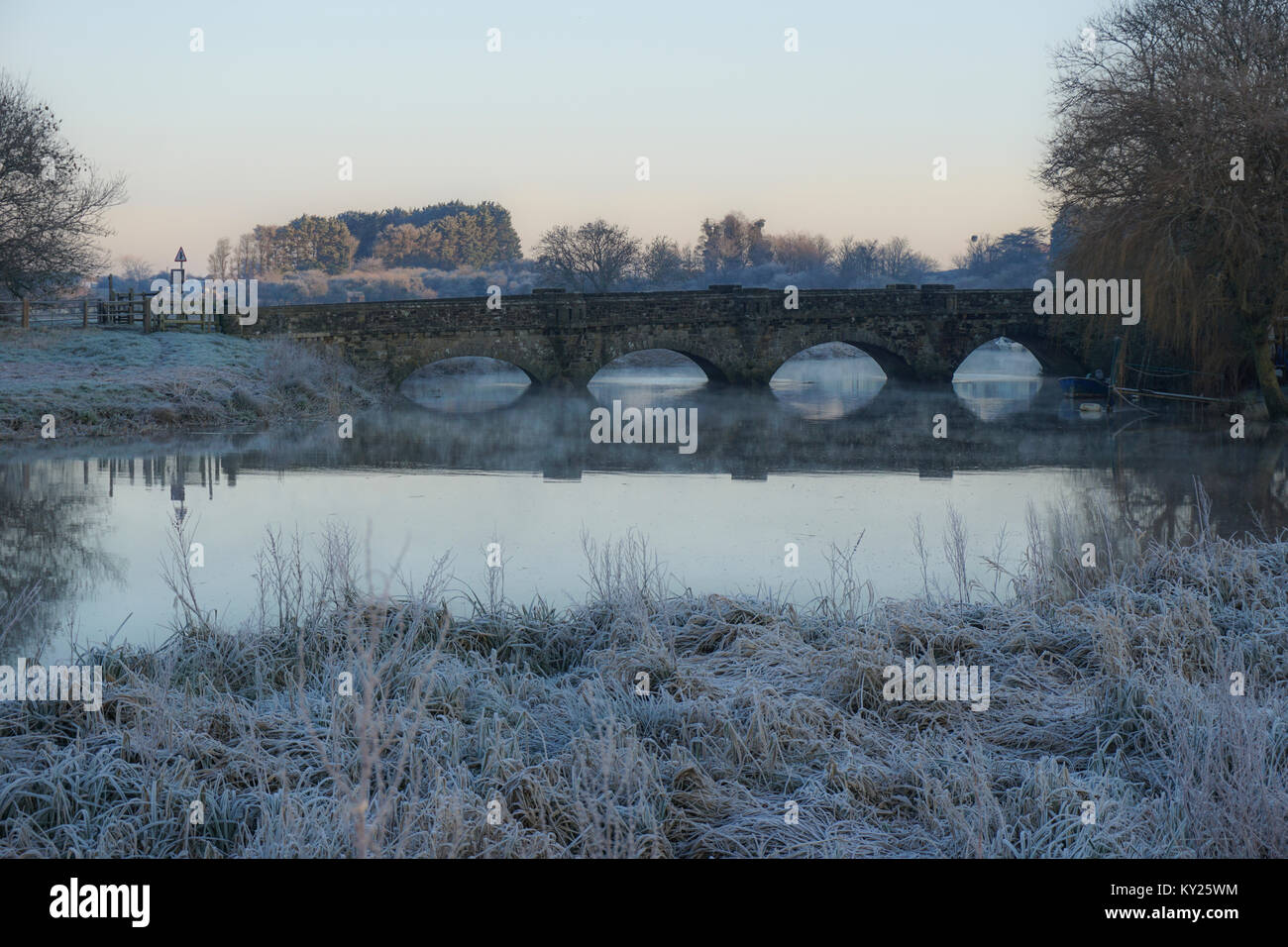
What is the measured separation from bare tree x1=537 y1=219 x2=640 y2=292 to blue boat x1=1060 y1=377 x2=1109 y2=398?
121 ft

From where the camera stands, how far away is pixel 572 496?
13141 mm

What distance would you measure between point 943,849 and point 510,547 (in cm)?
625

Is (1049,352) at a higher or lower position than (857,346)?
lower

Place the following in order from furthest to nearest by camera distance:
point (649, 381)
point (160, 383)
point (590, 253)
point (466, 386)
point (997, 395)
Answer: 1. point (590, 253)
2. point (649, 381)
3. point (466, 386)
4. point (997, 395)
5. point (160, 383)

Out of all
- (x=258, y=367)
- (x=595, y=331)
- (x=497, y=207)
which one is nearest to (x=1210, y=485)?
(x=258, y=367)

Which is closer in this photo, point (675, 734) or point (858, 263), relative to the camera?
point (675, 734)

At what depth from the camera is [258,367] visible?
2683cm

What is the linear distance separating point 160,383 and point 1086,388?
22.6 metres


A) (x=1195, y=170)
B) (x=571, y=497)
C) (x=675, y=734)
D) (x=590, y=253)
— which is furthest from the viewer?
(x=590, y=253)

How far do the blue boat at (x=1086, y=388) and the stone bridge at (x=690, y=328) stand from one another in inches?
117

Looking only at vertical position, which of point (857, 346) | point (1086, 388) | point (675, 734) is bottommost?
point (675, 734)

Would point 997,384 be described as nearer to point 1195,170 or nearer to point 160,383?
point 1195,170

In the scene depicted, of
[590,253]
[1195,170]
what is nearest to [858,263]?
[590,253]
